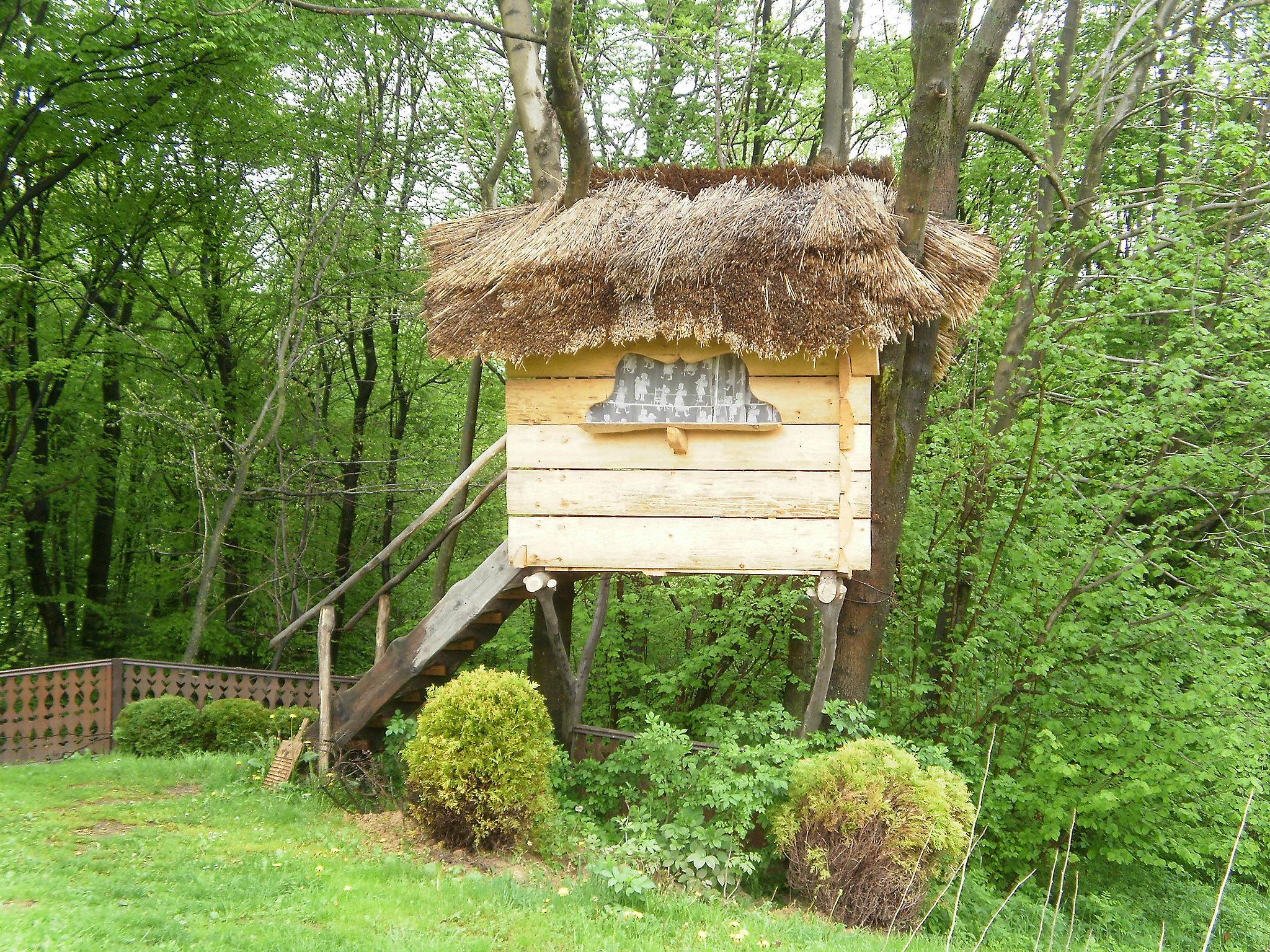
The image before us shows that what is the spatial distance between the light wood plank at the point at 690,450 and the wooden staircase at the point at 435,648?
2.67 ft

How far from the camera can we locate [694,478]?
5516 millimetres

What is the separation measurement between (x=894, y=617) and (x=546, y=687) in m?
3.62

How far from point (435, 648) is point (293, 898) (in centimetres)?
215

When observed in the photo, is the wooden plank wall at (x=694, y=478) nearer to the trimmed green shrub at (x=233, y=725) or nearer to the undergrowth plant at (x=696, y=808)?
the undergrowth plant at (x=696, y=808)

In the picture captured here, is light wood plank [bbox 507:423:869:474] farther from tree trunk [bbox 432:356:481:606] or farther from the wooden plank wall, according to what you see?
tree trunk [bbox 432:356:481:606]

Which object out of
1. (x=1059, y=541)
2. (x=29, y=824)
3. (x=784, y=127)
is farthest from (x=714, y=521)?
(x=784, y=127)

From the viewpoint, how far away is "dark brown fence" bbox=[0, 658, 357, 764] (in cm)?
910

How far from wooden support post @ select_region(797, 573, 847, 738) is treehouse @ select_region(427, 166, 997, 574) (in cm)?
15

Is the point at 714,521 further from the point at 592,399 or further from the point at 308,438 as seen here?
the point at 308,438

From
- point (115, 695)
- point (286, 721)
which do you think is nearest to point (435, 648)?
point (286, 721)

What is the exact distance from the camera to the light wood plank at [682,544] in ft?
17.8

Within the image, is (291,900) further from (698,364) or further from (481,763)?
(698,364)

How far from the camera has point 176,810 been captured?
6.41 metres

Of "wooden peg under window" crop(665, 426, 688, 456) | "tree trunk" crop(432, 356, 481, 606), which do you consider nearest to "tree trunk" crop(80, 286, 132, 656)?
"tree trunk" crop(432, 356, 481, 606)
